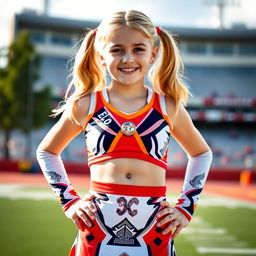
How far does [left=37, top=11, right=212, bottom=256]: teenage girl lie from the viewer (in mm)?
1615

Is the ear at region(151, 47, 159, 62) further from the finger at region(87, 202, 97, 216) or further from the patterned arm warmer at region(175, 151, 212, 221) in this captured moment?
the finger at region(87, 202, 97, 216)

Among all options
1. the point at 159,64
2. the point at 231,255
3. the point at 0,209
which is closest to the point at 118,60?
the point at 159,64

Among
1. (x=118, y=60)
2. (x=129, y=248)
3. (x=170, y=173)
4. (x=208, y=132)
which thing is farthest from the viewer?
(x=208, y=132)

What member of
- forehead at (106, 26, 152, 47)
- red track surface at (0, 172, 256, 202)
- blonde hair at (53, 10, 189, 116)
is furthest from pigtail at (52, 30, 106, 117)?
red track surface at (0, 172, 256, 202)

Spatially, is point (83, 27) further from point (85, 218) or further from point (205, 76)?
point (85, 218)

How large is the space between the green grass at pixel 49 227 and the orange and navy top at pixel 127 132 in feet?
8.55

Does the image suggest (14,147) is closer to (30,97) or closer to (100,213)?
(30,97)

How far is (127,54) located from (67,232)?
394 centimetres

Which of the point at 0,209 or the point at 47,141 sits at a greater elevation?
the point at 47,141

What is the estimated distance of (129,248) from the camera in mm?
1604

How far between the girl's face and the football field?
277 cm

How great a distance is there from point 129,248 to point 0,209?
601 cm

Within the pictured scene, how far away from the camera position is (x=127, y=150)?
167 centimetres

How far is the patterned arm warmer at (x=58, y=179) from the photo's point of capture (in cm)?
177
